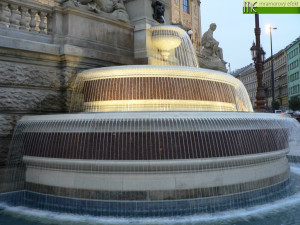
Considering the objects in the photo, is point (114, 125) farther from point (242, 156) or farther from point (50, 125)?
point (242, 156)

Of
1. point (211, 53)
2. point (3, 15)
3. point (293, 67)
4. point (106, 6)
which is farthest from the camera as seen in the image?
point (293, 67)

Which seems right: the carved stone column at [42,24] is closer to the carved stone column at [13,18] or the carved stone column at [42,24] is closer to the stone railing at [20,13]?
the stone railing at [20,13]

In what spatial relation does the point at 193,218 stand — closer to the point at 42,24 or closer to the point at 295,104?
the point at 42,24

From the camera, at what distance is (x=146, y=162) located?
5.92 meters

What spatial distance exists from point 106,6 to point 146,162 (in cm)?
713

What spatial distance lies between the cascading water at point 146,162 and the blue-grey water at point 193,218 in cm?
25

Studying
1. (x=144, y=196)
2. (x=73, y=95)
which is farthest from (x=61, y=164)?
(x=73, y=95)

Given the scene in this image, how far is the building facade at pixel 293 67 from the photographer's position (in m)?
68.5

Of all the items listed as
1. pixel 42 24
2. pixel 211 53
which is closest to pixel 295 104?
pixel 211 53

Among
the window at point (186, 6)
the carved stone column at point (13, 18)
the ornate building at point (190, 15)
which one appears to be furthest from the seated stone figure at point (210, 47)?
the window at point (186, 6)

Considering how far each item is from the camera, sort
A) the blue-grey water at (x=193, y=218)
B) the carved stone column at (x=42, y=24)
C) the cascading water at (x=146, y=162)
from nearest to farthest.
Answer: the blue-grey water at (x=193, y=218) < the cascading water at (x=146, y=162) < the carved stone column at (x=42, y=24)

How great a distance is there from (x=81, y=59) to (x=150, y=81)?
A: 2393 mm

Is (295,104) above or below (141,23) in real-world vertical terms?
below

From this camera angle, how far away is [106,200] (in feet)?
19.6
